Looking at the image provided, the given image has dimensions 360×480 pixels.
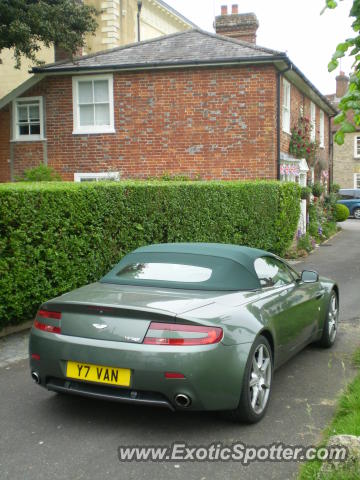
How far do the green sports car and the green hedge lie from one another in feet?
8.21

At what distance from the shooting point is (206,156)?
58.9 ft

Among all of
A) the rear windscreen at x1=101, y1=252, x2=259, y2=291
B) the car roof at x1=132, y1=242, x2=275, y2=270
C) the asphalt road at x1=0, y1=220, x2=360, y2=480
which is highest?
the car roof at x1=132, y1=242, x2=275, y2=270

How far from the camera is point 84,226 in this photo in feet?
28.6

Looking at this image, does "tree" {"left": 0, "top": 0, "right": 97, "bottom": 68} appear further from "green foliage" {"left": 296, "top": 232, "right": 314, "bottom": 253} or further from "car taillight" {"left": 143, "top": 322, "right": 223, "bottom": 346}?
"car taillight" {"left": 143, "top": 322, "right": 223, "bottom": 346}

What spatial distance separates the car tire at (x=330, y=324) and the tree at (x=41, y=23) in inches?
483

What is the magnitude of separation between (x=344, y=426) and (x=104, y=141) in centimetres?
1555

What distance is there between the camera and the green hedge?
24.5 feet

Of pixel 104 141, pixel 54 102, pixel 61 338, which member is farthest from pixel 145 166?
pixel 61 338

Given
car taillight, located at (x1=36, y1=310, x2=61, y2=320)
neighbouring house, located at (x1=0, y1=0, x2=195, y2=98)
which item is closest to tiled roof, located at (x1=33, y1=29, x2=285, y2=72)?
neighbouring house, located at (x1=0, y1=0, x2=195, y2=98)

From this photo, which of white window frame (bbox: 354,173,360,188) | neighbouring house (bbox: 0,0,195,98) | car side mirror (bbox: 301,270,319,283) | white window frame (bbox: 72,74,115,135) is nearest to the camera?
car side mirror (bbox: 301,270,319,283)

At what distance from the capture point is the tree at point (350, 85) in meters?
3.91

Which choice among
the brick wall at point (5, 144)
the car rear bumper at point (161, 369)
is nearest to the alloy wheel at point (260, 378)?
the car rear bumper at point (161, 369)

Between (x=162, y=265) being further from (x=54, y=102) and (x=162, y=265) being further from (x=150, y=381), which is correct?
(x=54, y=102)

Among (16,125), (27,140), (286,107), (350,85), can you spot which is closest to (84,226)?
(350,85)
